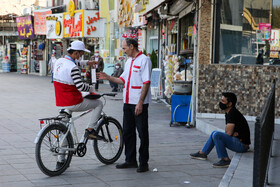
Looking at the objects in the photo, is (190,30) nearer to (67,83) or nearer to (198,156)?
(198,156)

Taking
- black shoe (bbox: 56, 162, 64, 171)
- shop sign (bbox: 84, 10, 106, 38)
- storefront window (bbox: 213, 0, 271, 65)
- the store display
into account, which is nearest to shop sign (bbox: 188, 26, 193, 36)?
storefront window (bbox: 213, 0, 271, 65)

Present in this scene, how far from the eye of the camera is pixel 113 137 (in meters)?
7.39

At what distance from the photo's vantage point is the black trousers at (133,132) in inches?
272

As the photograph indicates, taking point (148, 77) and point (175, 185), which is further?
point (148, 77)

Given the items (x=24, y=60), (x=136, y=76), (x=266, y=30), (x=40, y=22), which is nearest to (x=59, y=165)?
(x=136, y=76)

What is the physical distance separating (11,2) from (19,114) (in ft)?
122

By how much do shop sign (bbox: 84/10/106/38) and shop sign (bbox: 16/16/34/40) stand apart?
11587mm

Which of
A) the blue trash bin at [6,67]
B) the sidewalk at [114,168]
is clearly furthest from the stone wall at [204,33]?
the blue trash bin at [6,67]

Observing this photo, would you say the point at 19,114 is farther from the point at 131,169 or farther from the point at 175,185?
the point at 175,185

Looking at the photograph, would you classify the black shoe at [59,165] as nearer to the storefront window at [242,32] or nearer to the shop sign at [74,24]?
the storefront window at [242,32]

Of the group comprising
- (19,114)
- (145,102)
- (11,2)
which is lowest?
(19,114)

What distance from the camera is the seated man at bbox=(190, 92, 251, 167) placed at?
726cm

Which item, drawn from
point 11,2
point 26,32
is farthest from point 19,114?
point 11,2

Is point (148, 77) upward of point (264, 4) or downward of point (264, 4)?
downward
